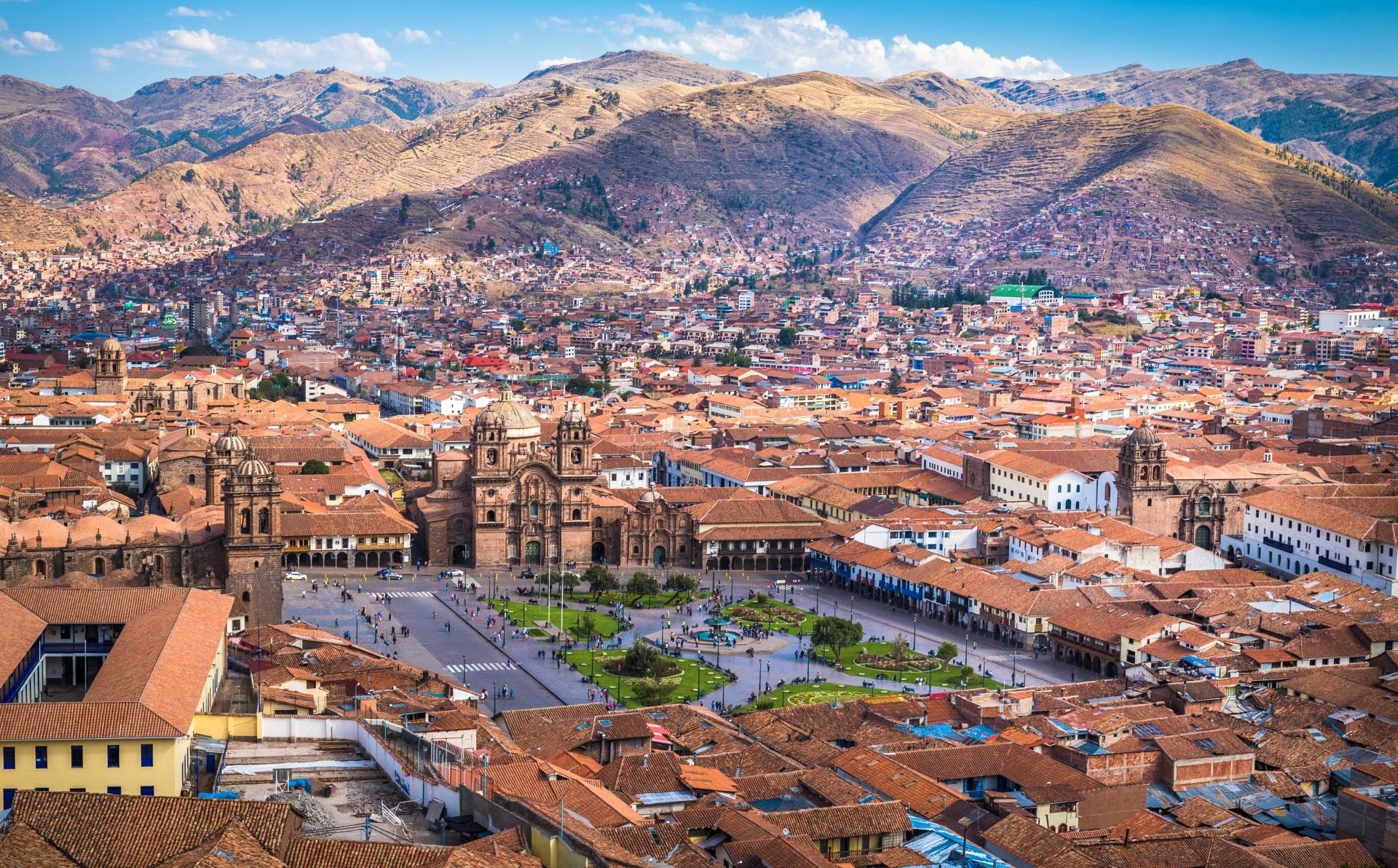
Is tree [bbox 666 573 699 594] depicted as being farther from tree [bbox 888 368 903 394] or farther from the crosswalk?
tree [bbox 888 368 903 394]

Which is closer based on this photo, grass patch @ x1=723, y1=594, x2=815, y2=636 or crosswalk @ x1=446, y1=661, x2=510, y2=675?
crosswalk @ x1=446, y1=661, x2=510, y2=675

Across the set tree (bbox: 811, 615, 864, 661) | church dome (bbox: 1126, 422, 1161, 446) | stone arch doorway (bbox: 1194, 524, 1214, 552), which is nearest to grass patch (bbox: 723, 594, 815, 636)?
tree (bbox: 811, 615, 864, 661)

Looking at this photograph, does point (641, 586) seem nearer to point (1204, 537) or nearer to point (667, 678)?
point (667, 678)

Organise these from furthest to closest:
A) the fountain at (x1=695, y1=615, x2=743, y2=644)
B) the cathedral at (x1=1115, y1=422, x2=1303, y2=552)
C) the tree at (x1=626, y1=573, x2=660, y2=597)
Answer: the cathedral at (x1=1115, y1=422, x2=1303, y2=552)
the tree at (x1=626, y1=573, x2=660, y2=597)
the fountain at (x1=695, y1=615, x2=743, y2=644)

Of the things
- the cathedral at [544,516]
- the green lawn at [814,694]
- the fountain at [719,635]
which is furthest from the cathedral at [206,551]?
the cathedral at [544,516]

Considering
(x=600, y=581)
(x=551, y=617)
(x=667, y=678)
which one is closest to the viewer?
(x=667, y=678)

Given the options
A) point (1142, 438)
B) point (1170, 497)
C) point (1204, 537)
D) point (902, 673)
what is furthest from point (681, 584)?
point (1204, 537)
